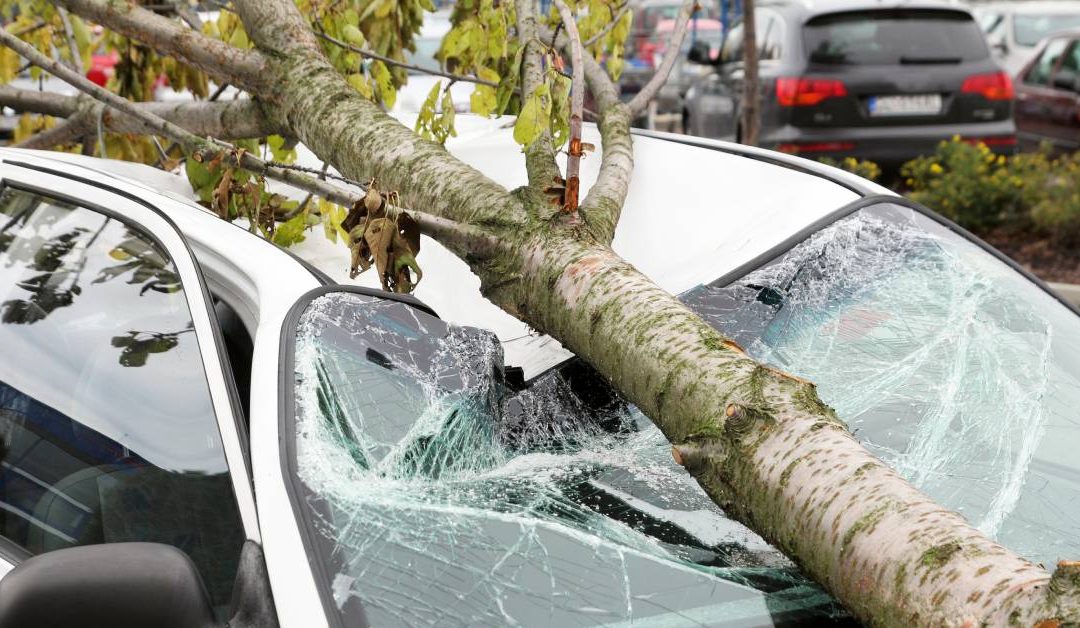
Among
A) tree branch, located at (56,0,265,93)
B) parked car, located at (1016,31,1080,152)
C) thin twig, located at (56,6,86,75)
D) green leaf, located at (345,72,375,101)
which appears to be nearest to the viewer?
tree branch, located at (56,0,265,93)

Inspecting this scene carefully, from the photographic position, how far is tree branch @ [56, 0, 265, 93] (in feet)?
11.8

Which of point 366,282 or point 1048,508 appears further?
point 366,282

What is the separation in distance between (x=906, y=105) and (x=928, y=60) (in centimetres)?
39

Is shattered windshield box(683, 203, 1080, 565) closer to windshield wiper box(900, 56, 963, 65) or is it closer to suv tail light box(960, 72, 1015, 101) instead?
windshield wiper box(900, 56, 963, 65)

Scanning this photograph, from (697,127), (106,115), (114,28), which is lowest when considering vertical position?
(697,127)

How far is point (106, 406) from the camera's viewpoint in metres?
2.12

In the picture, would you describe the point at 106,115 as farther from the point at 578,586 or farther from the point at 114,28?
the point at 578,586

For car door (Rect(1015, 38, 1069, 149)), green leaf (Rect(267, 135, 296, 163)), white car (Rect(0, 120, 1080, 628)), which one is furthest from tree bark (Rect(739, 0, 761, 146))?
white car (Rect(0, 120, 1080, 628))

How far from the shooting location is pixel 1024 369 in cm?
256

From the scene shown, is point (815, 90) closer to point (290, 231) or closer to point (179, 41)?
point (179, 41)

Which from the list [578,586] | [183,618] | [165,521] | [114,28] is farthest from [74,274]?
[114,28]

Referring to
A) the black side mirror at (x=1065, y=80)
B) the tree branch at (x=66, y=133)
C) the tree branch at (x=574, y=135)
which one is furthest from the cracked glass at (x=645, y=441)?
the black side mirror at (x=1065, y=80)

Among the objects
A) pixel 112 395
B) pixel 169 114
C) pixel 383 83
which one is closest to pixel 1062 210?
pixel 383 83

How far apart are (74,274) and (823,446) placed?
1.45 m
